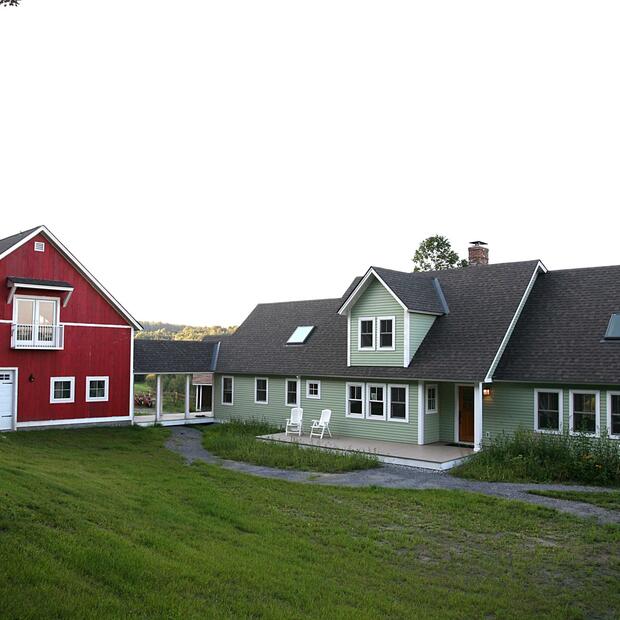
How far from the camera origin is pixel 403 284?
847 inches

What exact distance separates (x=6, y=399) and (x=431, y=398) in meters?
14.6

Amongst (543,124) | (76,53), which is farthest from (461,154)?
(76,53)

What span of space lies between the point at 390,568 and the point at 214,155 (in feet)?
57.5

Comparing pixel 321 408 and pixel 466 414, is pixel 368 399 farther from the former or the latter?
pixel 466 414

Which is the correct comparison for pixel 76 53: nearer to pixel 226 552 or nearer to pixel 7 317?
pixel 226 552

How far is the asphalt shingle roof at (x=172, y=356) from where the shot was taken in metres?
25.9

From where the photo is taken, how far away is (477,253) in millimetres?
25516

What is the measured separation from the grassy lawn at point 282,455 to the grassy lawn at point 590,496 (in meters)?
5.09

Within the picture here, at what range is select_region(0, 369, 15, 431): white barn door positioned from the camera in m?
20.8

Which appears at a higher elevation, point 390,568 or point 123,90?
point 123,90

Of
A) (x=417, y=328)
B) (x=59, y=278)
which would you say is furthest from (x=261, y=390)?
(x=59, y=278)

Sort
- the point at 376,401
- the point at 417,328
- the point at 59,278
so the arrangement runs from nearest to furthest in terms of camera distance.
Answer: the point at 417,328 < the point at 376,401 < the point at 59,278

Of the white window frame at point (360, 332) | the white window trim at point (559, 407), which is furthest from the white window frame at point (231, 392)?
the white window trim at point (559, 407)

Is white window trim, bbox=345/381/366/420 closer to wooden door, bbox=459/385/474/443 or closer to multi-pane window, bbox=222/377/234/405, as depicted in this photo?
wooden door, bbox=459/385/474/443
